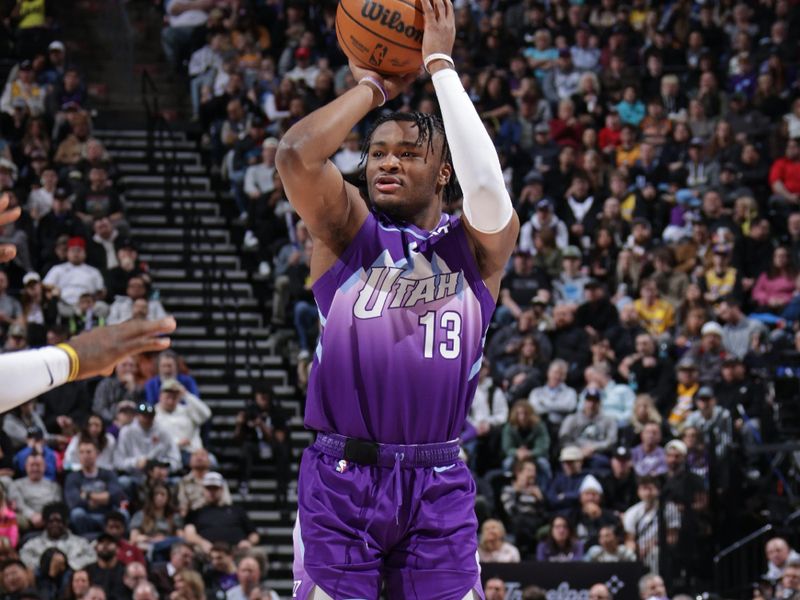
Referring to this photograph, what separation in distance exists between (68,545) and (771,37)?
47.0ft

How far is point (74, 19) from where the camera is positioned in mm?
25375

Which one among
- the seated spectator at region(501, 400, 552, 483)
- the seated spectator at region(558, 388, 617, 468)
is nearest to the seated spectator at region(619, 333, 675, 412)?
the seated spectator at region(558, 388, 617, 468)

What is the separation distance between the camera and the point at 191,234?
69.6ft

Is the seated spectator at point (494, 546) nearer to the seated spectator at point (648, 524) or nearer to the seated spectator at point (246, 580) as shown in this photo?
the seated spectator at point (648, 524)

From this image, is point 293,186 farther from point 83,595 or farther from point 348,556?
Answer: point 83,595

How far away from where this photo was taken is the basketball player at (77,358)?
4.74m

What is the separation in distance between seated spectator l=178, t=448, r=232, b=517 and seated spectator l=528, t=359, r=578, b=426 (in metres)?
3.79

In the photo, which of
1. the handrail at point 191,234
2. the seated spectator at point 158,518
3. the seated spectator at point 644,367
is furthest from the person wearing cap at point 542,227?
the seated spectator at point 158,518

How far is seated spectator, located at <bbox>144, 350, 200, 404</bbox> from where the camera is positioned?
17234mm

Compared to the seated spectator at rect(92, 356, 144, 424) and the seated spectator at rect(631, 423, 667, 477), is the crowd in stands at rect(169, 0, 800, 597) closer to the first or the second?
the seated spectator at rect(631, 423, 667, 477)

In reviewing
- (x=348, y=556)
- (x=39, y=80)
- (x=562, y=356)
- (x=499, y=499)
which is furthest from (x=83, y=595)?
(x=39, y=80)

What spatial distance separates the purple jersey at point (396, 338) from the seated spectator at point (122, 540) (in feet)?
30.1

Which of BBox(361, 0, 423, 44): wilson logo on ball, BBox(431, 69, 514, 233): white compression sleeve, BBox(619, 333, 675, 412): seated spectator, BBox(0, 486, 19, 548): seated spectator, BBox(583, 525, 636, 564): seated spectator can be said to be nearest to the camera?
BBox(431, 69, 514, 233): white compression sleeve

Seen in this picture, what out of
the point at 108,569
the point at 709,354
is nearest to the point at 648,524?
the point at 709,354
